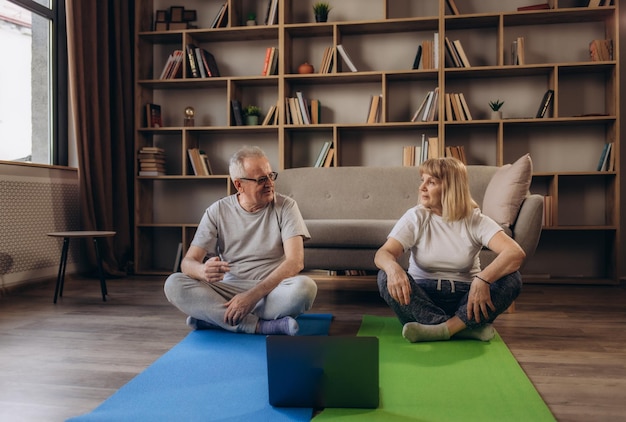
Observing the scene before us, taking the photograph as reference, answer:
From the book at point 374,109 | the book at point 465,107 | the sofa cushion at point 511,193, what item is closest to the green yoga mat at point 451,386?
the sofa cushion at point 511,193

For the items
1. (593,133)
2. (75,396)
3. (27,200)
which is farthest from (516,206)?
(27,200)

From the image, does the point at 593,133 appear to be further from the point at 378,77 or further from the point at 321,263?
the point at 321,263

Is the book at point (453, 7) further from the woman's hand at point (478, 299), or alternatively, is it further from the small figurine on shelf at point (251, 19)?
the woman's hand at point (478, 299)

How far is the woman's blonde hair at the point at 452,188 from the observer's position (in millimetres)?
2156

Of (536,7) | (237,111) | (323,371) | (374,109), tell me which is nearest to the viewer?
(323,371)

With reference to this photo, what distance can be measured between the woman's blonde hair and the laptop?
924 millimetres

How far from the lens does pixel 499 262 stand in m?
2.07

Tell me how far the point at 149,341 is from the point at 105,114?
257cm

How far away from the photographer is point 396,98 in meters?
4.54

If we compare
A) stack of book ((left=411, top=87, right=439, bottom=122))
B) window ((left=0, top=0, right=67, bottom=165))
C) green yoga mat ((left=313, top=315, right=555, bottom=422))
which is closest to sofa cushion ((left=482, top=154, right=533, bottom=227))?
green yoga mat ((left=313, top=315, right=555, bottom=422))

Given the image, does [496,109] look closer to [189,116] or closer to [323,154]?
[323,154]

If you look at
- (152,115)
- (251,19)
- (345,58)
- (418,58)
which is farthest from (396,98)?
(152,115)

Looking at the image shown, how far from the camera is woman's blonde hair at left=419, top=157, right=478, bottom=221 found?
2.16 meters

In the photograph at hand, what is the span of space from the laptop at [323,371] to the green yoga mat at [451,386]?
4 centimetres
